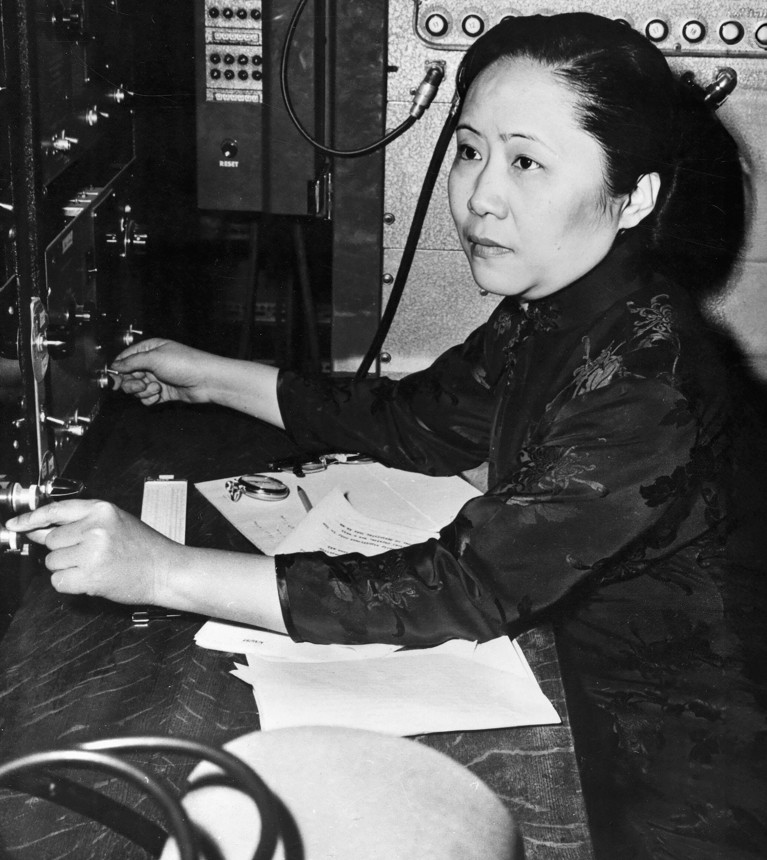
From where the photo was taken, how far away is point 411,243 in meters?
1.44

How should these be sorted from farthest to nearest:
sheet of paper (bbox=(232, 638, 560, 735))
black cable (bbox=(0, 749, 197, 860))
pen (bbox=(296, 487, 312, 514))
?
pen (bbox=(296, 487, 312, 514))
sheet of paper (bbox=(232, 638, 560, 735))
black cable (bbox=(0, 749, 197, 860))

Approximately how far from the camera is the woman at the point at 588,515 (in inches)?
30.7

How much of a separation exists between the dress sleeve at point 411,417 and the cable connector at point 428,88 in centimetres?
34

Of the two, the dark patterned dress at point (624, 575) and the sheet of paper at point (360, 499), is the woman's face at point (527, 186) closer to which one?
the dark patterned dress at point (624, 575)

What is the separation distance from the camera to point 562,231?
910 mm

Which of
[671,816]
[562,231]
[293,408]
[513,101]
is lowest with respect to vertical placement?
[671,816]

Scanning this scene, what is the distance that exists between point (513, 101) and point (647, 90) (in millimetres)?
123

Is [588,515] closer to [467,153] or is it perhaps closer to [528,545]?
[528,545]

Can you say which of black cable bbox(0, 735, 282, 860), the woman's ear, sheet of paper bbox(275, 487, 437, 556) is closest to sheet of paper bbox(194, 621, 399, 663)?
sheet of paper bbox(275, 487, 437, 556)

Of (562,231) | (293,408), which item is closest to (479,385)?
(293,408)

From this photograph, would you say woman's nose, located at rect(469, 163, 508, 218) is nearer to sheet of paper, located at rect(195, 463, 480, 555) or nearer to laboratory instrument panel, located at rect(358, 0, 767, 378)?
sheet of paper, located at rect(195, 463, 480, 555)

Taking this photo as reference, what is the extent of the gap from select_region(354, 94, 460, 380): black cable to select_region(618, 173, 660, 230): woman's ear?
470 mm

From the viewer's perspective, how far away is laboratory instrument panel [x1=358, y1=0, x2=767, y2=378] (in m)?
1.34

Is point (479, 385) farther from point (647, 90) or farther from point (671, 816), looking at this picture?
point (671, 816)
